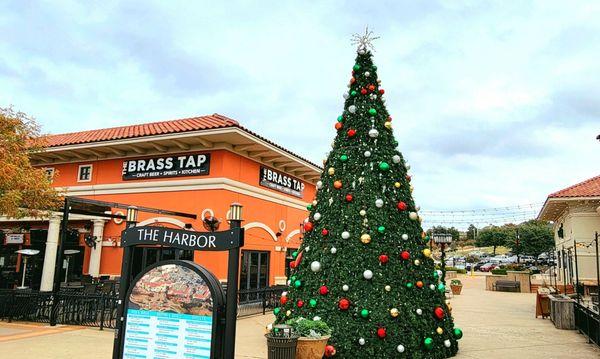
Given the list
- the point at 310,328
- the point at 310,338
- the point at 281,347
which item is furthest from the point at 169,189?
the point at 281,347

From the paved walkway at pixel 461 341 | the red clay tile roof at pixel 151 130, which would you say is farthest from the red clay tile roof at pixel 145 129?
the paved walkway at pixel 461 341

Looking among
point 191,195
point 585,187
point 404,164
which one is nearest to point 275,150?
point 191,195

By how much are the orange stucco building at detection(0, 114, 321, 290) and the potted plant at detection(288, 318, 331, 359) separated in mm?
9058

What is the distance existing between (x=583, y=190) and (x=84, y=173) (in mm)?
23037

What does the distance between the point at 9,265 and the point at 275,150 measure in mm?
12925

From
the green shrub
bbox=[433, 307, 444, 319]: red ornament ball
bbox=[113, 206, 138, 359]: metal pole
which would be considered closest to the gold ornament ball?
the green shrub

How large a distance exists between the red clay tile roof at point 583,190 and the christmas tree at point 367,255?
52.5 feet

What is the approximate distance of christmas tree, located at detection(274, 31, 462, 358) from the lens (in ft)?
23.8

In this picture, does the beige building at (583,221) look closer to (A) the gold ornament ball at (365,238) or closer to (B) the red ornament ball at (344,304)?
(A) the gold ornament ball at (365,238)

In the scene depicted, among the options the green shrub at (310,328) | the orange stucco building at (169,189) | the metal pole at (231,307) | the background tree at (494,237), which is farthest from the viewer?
the background tree at (494,237)

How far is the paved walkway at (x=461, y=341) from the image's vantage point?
8.62m

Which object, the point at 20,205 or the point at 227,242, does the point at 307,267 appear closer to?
the point at 227,242

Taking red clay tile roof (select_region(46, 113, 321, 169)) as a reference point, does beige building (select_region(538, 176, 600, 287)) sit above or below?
below

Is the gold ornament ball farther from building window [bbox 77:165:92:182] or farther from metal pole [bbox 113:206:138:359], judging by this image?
→ building window [bbox 77:165:92:182]
